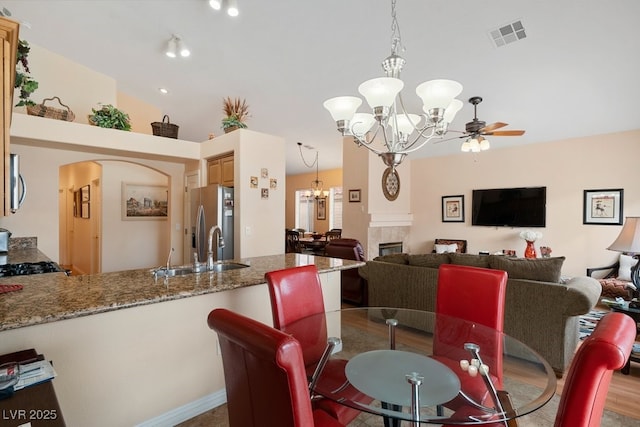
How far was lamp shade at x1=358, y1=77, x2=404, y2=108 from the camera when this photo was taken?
6.37 feet

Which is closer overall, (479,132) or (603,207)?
(479,132)

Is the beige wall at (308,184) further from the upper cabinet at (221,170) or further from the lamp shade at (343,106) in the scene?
the lamp shade at (343,106)

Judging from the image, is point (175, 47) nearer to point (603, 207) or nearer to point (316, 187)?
point (316, 187)

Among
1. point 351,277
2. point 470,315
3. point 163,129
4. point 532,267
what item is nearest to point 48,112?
point 163,129

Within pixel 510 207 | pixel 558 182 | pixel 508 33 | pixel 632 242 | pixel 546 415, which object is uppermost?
pixel 508 33

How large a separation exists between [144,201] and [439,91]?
20.0 feet

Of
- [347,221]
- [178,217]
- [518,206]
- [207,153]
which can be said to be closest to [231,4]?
[207,153]

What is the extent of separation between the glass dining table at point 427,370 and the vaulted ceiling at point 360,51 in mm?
2878

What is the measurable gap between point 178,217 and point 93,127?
190 cm

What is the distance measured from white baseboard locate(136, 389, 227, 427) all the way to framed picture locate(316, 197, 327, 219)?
731cm

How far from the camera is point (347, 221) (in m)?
6.87

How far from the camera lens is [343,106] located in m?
2.20

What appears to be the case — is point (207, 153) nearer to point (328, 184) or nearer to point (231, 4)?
point (231, 4)

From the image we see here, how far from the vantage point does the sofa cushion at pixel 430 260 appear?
327 cm
